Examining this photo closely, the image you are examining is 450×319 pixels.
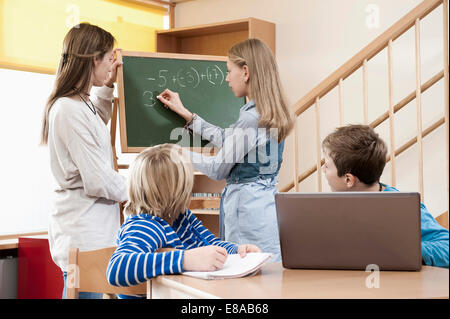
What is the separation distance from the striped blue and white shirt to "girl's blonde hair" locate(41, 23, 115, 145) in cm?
76

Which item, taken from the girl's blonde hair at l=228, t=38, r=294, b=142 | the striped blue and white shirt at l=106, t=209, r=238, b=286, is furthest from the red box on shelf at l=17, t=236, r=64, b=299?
the striped blue and white shirt at l=106, t=209, r=238, b=286

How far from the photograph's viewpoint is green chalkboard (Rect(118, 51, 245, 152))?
260 cm

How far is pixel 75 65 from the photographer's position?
199 cm

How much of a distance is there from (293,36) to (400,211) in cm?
326

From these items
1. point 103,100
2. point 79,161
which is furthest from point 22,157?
point 79,161

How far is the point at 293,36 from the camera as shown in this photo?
4.32 metres

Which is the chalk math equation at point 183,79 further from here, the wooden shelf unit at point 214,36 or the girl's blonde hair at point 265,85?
the wooden shelf unit at point 214,36

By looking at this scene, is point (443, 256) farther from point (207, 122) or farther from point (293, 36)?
point (293, 36)

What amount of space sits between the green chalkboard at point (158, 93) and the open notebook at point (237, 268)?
1281 millimetres

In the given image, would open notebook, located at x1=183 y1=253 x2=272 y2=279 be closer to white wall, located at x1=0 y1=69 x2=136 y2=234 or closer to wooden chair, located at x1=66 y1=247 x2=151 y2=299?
wooden chair, located at x1=66 y1=247 x2=151 y2=299

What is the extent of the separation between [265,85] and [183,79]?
2.05ft

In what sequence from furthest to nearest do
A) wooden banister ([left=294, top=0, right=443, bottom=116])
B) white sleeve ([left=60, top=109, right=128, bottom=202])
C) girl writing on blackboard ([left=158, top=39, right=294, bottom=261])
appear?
1. wooden banister ([left=294, top=0, right=443, bottom=116])
2. girl writing on blackboard ([left=158, top=39, right=294, bottom=261])
3. white sleeve ([left=60, top=109, right=128, bottom=202])
